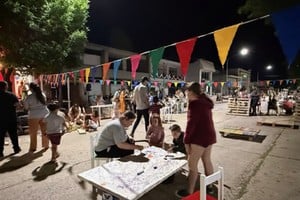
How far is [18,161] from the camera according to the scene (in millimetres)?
4586

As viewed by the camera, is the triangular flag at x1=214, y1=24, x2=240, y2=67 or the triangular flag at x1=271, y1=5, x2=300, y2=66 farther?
the triangular flag at x1=214, y1=24, x2=240, y2=67

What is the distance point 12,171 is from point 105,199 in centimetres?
279

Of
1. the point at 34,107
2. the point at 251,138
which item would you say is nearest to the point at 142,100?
the point at 34,107

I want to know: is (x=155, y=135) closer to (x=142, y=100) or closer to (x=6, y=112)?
(x=142, y=100)

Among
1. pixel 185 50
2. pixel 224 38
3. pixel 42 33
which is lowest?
pixel 185 50

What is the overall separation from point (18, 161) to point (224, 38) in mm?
4892

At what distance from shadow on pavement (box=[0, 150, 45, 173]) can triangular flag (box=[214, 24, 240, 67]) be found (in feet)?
14.9

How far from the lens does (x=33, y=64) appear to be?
9.13m

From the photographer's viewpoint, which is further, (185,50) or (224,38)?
(185,50)

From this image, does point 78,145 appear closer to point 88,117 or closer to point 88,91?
point 88,117

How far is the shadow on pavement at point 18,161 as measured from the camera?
4.20 meters

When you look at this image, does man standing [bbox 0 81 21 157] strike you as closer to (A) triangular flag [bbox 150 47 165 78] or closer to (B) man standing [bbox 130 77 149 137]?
(B) man standing [bbox 130 77 149 137]

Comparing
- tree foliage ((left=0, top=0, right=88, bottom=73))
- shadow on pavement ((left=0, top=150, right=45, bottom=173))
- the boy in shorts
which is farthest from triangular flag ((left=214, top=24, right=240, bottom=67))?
tree foliage ((left=0, top=0, right=88, bottom=73))

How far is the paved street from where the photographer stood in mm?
3176
